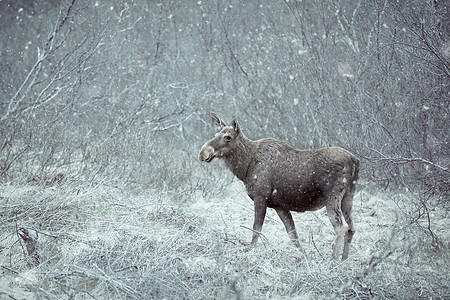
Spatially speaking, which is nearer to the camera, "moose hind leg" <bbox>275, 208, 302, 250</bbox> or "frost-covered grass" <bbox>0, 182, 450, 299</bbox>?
"frost-covered grass" <bbox>0, 182, 450, 299</bbox>

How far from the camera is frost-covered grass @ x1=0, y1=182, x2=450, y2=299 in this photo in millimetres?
3475

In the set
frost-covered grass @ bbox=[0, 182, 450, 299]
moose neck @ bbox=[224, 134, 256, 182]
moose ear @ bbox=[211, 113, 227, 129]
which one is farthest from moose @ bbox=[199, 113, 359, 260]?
frost-covered grass @ bbox=[0, 182, 450, 299]

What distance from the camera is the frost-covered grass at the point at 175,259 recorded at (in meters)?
3.47

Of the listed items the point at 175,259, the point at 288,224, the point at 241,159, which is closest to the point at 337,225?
the point at 288,224

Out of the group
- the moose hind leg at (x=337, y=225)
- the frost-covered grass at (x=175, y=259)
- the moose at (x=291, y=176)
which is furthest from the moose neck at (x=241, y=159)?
the moose hind leg at (x=337, y=225)

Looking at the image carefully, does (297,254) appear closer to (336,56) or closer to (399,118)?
(399,118)

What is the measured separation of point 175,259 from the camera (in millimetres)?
A: 3984

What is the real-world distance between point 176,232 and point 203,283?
1.09 metres

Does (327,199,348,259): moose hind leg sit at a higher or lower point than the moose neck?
lower

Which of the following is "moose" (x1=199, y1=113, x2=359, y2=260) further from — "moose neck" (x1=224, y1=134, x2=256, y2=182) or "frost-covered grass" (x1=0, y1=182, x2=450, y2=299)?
"frost-covered grass" (x1=0, y1=182, x2=450, y2=299)

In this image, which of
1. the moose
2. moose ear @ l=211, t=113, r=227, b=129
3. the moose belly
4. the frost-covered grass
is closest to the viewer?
the frost-covered grass

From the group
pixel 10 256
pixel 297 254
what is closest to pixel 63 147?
pixel 10 256

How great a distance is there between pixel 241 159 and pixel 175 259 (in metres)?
1.65

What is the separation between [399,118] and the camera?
7.16 meters
